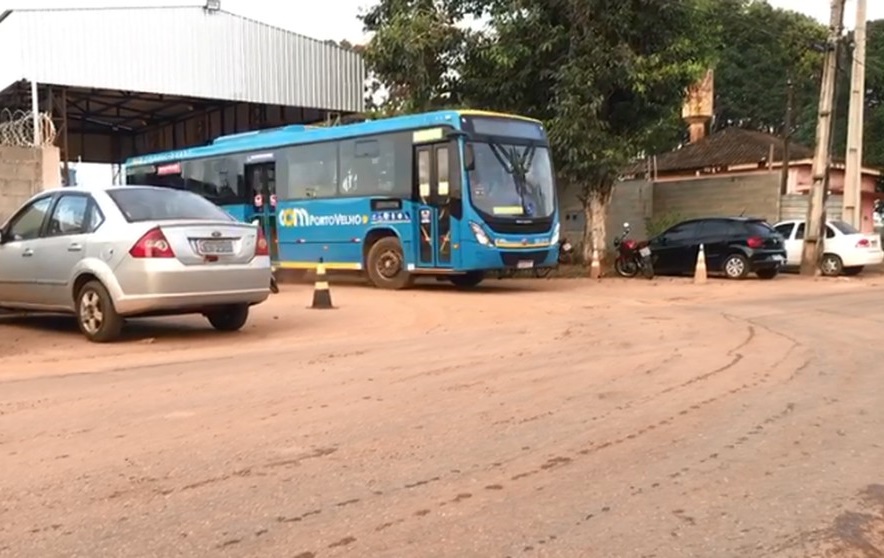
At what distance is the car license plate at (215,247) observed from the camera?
9062mm

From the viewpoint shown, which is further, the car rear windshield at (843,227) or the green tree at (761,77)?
the green tree at (761,77)

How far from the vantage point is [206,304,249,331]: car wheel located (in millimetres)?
10148

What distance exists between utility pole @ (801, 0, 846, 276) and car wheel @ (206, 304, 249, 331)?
1543 centimetres

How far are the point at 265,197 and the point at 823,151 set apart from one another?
13162 millimetres

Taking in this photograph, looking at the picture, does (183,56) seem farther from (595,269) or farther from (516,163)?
(595,269)

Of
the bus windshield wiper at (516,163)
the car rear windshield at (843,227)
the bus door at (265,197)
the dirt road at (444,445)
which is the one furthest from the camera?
the car rear windshield at (843,227)

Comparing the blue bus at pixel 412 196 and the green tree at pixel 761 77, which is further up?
the green tree at pixel 761 77

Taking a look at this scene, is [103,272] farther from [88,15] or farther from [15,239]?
[88,15]

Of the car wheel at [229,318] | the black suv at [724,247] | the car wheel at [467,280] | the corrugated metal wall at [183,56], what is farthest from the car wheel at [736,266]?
the car wheel at [229,318]

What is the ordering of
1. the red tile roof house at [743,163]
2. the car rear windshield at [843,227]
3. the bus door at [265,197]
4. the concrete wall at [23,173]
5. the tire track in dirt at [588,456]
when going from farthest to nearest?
the red tile roof house at [743,163]
the car rear windshield at [843,227]
the bus door at [265,197]
the concrete wall at [23,173]
the tire track in dirt at [588,456]

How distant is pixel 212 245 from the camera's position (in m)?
9.15

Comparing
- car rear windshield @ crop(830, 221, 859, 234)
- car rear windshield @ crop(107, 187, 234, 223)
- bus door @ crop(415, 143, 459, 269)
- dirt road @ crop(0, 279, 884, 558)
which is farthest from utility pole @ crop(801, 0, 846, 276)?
car rear windshield @ crop(107, 187, 234, 223)

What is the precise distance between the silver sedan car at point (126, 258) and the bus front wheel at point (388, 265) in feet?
21.0

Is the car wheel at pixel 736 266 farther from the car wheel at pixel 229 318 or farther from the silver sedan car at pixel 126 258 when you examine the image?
the silver sedan car at pixel 126 258
